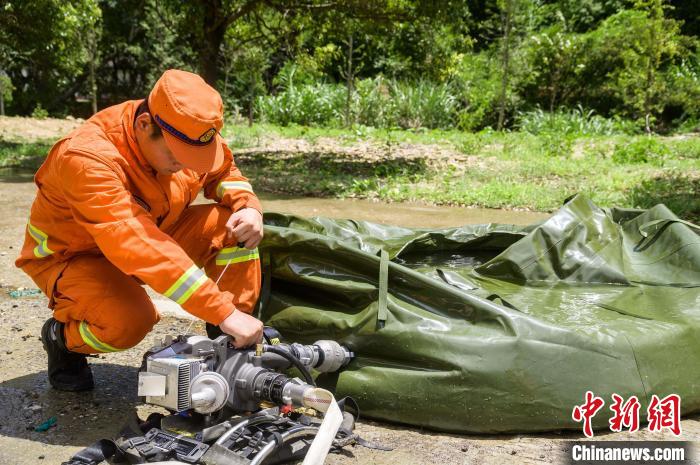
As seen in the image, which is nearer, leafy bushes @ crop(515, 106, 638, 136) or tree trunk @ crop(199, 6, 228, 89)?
tree trunk @ crop(199, 6, 228, 89)

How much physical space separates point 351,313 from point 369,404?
35 centimetres

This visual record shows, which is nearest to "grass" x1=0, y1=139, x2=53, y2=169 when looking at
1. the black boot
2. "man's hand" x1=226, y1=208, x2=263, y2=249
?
the black boot

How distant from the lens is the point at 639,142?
10086mm

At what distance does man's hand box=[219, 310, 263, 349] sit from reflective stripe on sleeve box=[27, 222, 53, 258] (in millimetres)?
773

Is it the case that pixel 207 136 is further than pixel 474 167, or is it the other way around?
pixel 474 167

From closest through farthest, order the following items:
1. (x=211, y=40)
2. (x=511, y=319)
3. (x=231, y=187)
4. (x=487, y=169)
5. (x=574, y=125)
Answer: (x=511, y=319) → (x=231, y=187) → (x=487, y=169) → (x=211, y=40) → (x=574, y=125)

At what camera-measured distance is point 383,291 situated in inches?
102

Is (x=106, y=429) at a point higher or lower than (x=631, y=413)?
lower

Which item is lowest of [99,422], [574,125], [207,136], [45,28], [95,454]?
[574,125]

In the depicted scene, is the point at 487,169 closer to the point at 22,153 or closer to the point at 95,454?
the point at 22,153

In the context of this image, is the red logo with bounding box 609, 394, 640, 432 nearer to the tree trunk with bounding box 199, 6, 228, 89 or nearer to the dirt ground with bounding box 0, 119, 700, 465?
the dirt ground with bounding box 0, 119, 700, 465

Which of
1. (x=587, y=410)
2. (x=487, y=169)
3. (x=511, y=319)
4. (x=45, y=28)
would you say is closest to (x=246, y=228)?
(x=511, y=319)

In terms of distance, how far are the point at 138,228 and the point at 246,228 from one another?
468 mm

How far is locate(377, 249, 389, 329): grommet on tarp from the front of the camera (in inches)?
101
